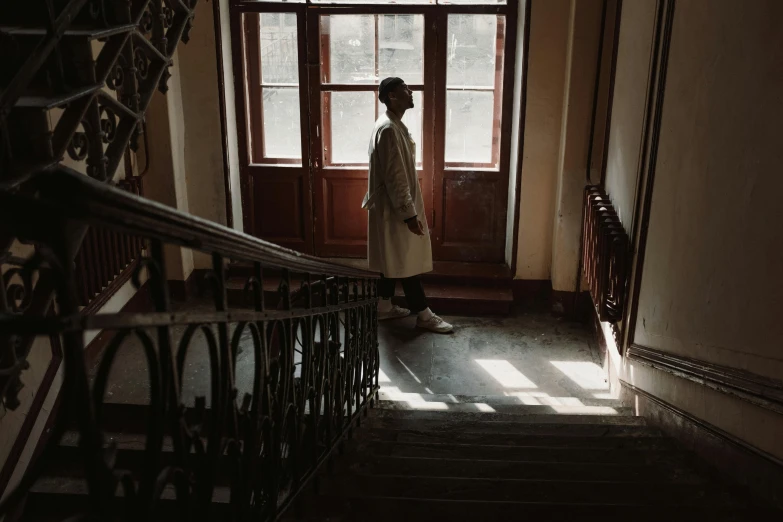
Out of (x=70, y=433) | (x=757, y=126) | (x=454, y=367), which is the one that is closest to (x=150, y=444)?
(x=757, y=126)

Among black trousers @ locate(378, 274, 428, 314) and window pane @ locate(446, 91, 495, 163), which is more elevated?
window pane @ locate(446, 91, 495, 163)

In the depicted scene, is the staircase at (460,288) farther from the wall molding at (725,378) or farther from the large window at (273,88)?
the wall molding at (725,378)

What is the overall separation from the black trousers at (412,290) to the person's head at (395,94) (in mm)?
1205

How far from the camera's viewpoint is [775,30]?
196 cm

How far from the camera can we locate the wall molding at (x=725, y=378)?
1.94 m

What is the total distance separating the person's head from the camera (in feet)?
14.5

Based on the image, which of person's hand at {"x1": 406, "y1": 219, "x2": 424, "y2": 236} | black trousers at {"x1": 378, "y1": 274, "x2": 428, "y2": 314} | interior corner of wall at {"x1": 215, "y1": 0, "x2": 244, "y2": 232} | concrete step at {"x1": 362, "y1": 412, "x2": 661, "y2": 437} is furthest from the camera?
interior corner of wall at {"x1": 215, "y1": 0, "x2": 244, "y2": 232}

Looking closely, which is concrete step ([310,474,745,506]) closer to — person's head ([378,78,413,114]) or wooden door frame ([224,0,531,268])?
person's head ([378,78,413,114])

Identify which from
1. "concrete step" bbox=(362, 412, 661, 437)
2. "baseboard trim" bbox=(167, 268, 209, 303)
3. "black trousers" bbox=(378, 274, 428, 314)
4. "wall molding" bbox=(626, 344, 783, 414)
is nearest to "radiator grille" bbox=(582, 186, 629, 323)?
"wall molding" bbox=(626, 344, 783, 414)

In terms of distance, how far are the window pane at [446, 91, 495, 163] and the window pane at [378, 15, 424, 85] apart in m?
0.32

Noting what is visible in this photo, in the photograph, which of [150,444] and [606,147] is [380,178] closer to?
[606,147]

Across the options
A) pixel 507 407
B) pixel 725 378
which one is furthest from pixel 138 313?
pixel 507 407

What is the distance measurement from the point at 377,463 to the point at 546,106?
3.30 metres

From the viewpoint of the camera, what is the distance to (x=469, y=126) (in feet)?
17.4
